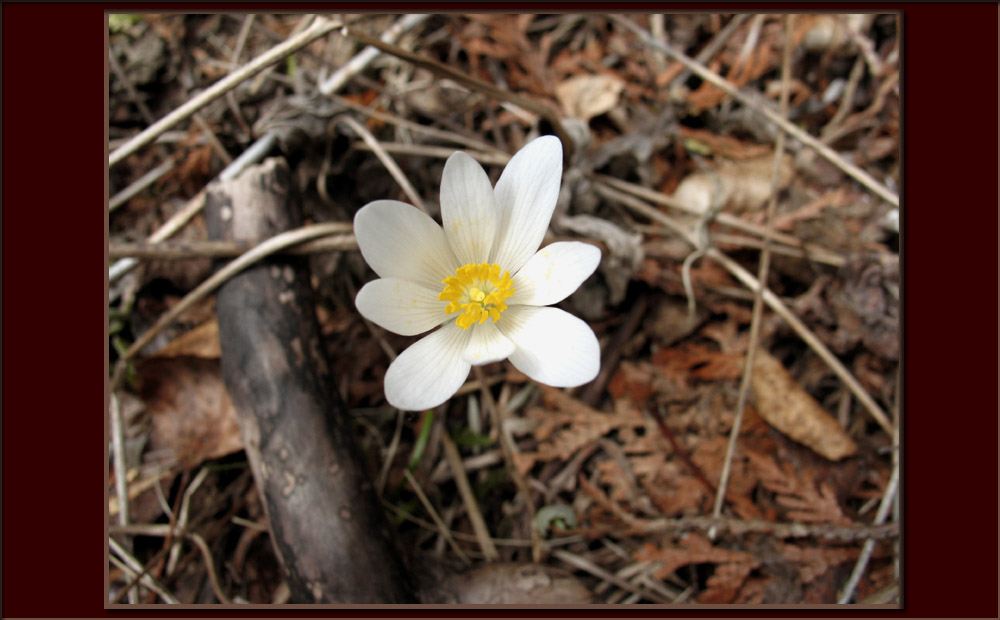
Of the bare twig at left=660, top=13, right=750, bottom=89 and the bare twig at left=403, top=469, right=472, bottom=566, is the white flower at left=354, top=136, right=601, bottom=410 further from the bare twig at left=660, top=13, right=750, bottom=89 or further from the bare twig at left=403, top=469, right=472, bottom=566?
the bare twig at left=660, top=13, right=750, bottom=89

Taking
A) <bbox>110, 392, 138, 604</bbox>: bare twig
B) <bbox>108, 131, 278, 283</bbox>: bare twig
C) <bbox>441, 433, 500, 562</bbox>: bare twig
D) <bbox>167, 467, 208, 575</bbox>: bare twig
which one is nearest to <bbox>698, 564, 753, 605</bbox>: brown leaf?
<bbox>441, 433, 500, 562</bbox>: bare twig

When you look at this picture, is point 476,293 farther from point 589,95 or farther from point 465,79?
point 589,95

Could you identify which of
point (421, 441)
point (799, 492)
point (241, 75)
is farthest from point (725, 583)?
point (241, 75)

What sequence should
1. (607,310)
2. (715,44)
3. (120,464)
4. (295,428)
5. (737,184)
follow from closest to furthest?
(295,428) < (120,464) < (607,310) < (737,184) < (715,44)

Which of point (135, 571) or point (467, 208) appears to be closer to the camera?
point (467, 208)

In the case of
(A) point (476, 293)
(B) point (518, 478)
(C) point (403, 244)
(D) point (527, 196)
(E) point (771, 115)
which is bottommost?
(B) point (518, 478)
